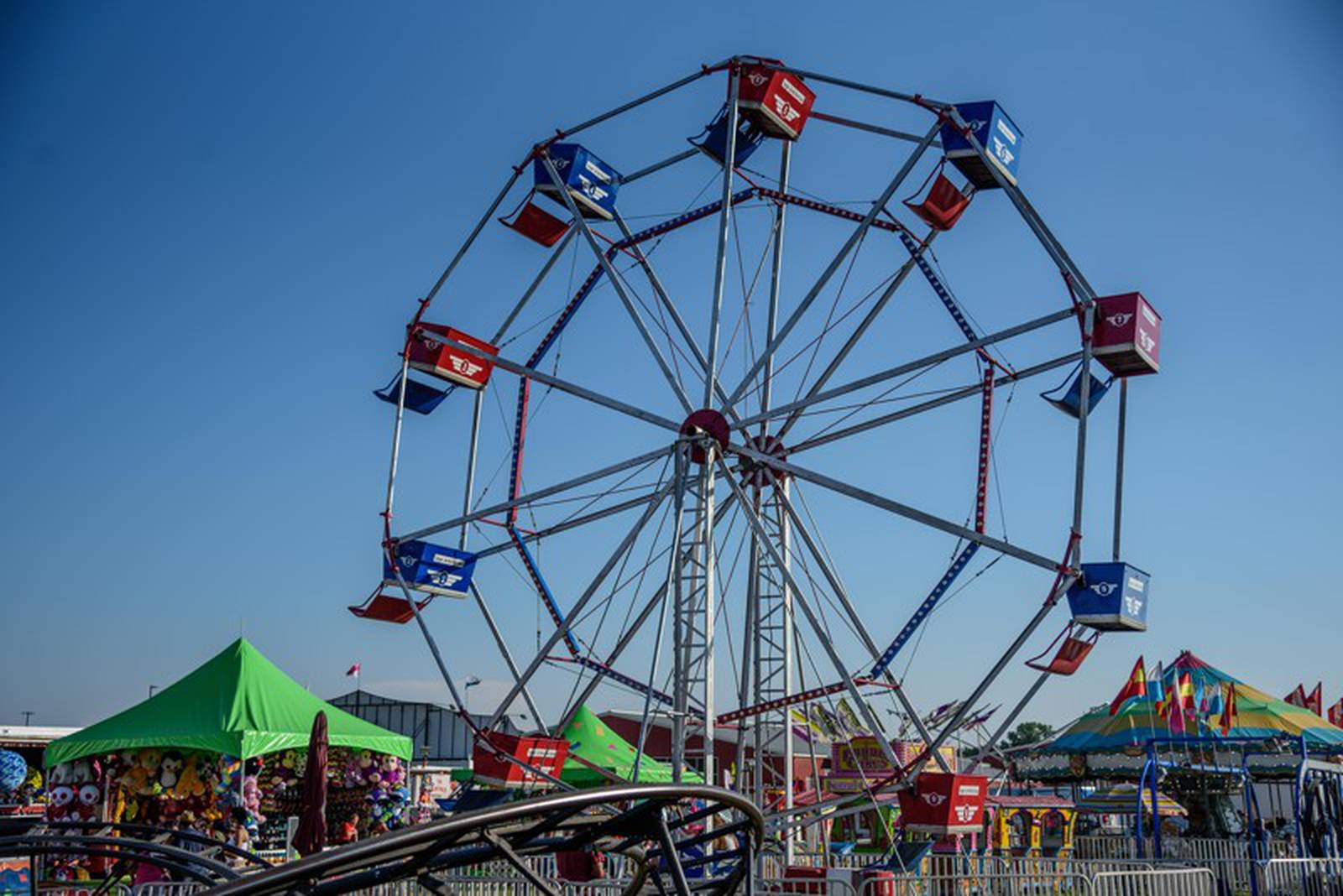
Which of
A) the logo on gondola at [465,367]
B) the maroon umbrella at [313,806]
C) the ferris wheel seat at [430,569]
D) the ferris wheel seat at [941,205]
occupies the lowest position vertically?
the maroon umbrella at [313,806]

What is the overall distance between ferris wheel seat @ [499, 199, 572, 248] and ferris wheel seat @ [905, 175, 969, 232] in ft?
17.1

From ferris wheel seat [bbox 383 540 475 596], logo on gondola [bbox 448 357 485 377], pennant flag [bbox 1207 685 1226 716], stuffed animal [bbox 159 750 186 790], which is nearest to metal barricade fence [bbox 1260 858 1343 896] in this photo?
ferris wheel seat [bbox 383 540 475 596]

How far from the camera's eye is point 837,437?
55.6 ft

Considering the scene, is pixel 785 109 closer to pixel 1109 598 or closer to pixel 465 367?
pixel 465 367

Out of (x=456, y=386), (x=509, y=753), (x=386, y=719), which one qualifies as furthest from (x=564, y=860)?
(x=386, y=719)

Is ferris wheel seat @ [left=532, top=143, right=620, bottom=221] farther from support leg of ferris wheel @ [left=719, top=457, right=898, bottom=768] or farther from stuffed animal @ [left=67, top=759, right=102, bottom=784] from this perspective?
stuffed animal @ [left=67, top=759, right=102, bottom=784]

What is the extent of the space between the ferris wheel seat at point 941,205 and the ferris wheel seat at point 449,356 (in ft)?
20.8

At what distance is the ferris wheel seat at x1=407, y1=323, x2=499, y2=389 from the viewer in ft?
58.6

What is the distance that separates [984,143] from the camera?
1545 centimetres

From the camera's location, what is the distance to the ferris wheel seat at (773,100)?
631 inches

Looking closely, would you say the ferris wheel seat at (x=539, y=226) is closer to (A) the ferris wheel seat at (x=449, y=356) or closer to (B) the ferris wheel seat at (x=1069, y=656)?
(A) the ferris wheel seat at (x=449, y=356)

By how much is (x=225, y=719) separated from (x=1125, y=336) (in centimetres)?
1408

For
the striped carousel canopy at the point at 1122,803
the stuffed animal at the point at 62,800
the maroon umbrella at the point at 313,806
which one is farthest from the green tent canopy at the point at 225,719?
the striped carousel canopy at the point at 1122,803

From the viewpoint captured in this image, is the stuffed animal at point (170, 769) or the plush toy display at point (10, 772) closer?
the stuffed animal at point (170, 769)
